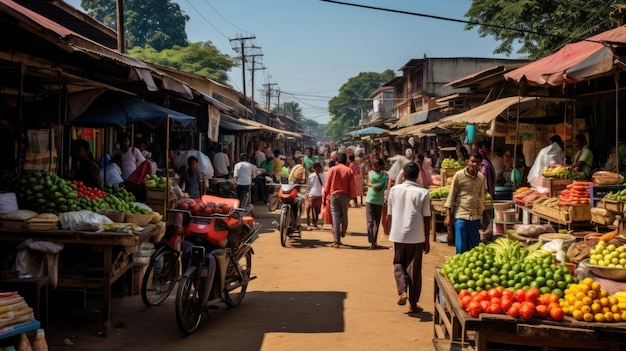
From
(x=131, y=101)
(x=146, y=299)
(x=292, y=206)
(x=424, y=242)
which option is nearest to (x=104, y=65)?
(x=131, y=101)

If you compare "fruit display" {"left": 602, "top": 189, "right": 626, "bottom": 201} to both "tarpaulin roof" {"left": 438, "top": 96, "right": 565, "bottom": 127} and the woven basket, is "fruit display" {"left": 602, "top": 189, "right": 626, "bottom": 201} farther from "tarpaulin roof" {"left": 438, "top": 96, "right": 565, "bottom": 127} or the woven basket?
the woven basket

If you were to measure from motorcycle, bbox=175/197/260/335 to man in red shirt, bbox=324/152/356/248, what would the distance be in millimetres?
3929

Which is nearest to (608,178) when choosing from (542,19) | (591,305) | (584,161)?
(584,161)

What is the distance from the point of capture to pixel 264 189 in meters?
20.7

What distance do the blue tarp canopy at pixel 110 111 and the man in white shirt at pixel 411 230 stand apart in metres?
3.63

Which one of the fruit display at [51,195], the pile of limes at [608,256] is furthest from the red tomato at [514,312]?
the fruit display at [51,195]

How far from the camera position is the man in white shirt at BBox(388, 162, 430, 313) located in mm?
7199

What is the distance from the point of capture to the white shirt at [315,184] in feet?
45.2

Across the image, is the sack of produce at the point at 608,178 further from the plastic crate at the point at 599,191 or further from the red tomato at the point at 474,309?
the red tomato at the point at 474,309

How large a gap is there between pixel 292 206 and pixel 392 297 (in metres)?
5.03

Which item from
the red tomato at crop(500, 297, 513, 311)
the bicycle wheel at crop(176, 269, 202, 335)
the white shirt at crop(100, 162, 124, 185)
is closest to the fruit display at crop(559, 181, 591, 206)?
the red tomato at crop(500, 297, 513, 311)

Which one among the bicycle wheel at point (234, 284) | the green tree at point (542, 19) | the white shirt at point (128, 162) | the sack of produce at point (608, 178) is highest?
the green tree at point (542, 19)

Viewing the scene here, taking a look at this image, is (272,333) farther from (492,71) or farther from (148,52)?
(148,52)

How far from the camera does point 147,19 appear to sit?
6869cm
